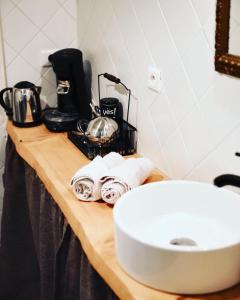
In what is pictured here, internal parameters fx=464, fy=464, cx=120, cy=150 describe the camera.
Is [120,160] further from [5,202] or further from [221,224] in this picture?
[5,202]

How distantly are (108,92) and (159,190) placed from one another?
79cm

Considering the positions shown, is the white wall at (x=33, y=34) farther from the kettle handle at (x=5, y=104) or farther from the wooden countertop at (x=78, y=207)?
the wooden countertop at (x=78, y=207)

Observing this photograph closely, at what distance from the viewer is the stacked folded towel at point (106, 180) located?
1.28m

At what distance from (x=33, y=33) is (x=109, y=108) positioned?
0.56 metres

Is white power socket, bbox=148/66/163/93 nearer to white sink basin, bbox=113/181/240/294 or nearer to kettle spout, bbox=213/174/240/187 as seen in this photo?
white sink basin, bbox=113/181/240/294

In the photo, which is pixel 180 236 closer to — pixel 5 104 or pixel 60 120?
pixel 60 120

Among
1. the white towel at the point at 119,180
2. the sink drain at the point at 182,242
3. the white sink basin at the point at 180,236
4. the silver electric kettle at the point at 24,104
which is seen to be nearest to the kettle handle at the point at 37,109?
the silver electric kettle at the point at 24,104

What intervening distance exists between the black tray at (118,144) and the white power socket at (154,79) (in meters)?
0.22

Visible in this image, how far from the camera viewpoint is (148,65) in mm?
1514

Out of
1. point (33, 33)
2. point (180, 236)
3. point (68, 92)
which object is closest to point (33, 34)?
point (33, 33)

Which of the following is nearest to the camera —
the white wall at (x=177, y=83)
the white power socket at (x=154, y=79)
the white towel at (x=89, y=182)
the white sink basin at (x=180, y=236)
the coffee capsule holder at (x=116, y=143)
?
the white sink basin at (x=180, y=236)

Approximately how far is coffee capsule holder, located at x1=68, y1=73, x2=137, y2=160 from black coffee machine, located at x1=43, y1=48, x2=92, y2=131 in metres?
0.15

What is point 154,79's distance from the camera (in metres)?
1.48

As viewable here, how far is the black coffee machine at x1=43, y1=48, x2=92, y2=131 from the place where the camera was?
6.11 ft
